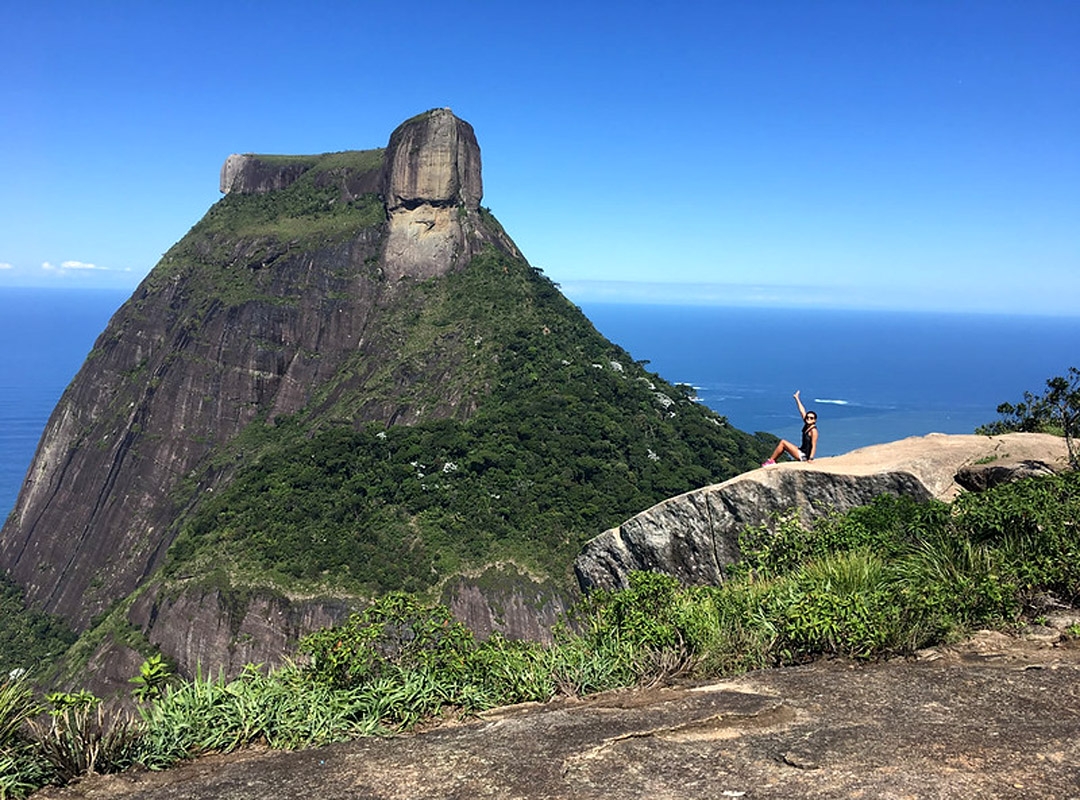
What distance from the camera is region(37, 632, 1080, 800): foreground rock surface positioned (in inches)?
150

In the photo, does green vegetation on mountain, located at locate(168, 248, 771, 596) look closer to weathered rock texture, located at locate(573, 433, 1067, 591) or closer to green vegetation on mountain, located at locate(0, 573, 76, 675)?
green vegetation on mountain, located at locate(0, 573, 76, 675)

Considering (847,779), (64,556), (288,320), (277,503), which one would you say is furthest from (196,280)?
(847,779)

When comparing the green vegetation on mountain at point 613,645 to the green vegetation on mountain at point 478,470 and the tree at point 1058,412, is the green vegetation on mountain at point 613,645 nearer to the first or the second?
the tree at point 1058,412

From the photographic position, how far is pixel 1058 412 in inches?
556

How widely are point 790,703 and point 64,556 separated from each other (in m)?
75.0

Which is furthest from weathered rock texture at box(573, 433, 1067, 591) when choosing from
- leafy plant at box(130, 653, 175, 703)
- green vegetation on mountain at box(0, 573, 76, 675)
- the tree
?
green vegetation on mountain at box(0, 573, 76, 675)

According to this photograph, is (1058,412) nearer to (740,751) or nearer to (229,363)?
(740,751)

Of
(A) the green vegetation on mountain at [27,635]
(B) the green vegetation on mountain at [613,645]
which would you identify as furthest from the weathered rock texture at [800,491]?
(A) the green vegetation on mountain at [27,635]

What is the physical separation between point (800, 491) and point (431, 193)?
198 ft

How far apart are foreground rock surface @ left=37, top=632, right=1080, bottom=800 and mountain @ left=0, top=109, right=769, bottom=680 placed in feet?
79.8

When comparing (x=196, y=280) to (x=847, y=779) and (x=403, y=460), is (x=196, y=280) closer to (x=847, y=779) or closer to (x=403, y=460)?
(x=403, y=460)

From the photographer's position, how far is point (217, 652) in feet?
110

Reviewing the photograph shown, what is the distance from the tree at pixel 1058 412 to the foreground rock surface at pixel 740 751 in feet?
19.2

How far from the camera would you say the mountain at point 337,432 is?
35.8 m
